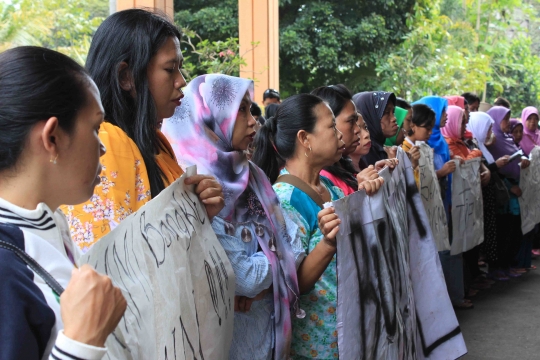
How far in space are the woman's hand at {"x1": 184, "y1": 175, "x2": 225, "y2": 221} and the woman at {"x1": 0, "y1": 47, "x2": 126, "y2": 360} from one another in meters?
0.55

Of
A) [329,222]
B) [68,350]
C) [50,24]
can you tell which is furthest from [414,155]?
[50,24]

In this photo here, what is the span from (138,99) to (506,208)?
611 cm

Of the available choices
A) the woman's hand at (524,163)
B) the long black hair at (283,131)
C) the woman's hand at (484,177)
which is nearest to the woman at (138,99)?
the long black hair at (283,131)

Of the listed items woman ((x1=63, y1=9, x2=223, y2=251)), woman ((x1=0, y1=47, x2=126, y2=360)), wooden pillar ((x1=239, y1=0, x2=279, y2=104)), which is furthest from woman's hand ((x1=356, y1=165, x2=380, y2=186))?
wooden pillar ((x1=239, y1=0, x2=279, y2=104))

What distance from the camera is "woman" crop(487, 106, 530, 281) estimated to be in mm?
7246

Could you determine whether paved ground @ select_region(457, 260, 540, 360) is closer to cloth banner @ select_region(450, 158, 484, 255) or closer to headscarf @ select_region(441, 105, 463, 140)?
cloth banner @ select_region(450, 158, 484, 255)

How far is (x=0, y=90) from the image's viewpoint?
123 cm

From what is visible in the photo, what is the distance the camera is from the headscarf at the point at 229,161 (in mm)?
2289

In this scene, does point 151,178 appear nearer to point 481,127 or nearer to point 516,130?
point 481,127

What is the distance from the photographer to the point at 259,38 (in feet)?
27.8

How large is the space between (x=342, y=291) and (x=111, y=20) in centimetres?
127

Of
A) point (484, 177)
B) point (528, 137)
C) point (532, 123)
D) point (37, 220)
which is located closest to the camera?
point (37, 220)

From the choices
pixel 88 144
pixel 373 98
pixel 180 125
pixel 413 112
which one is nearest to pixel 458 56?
pixel 413 112

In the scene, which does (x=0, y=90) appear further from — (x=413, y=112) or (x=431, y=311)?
(x=413, y=112)
